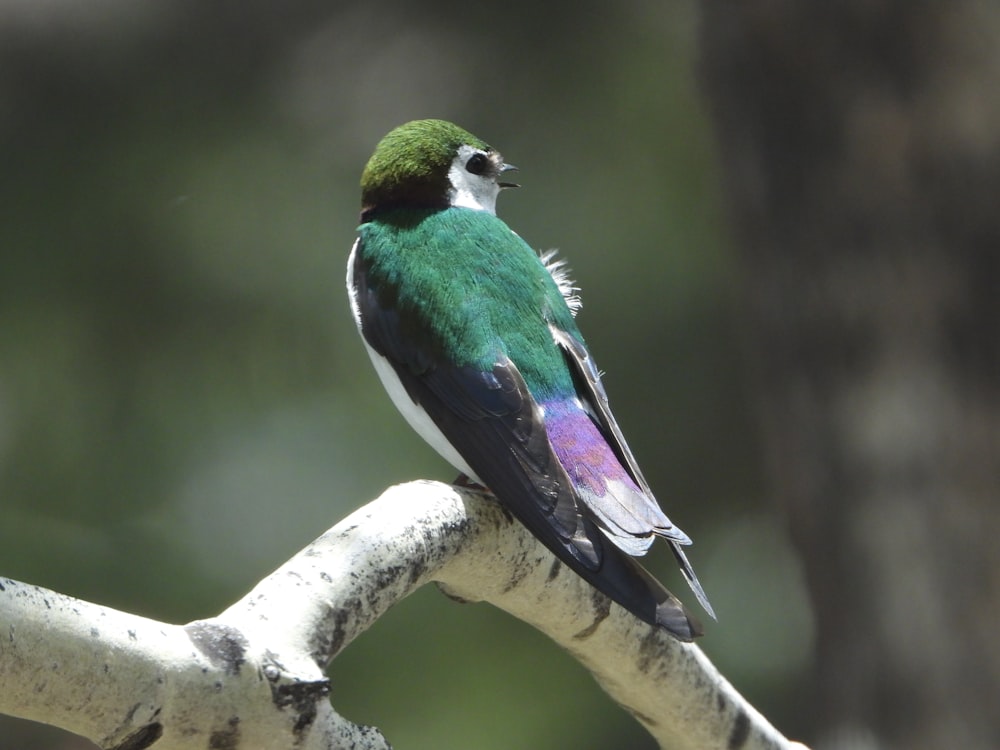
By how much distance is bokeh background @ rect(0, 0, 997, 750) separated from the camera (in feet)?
17.4

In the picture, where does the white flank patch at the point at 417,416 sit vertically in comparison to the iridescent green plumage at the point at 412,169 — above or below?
below

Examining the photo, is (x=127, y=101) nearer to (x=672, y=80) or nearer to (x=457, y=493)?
(x=672, y=80)

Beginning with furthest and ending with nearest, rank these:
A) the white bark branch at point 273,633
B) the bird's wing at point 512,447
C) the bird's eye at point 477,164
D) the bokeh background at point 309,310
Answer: the bokeh background at point 309,310
the bird's eye at point 477,164
the bird's wing at point 512,447
the white bark branch at point 273,633

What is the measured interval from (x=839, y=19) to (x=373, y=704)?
294 centimetres

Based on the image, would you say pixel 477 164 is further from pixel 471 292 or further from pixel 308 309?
pixel 308 309

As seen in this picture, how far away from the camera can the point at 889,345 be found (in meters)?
4.05

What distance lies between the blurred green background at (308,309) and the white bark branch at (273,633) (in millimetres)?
3101

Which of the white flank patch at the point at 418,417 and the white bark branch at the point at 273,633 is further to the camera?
the white flank patch at the point at 418,417

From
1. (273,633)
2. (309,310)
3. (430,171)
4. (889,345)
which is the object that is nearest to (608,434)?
(430,171)

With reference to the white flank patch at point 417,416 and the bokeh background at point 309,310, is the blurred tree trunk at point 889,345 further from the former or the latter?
the white flank patch at point 417,416

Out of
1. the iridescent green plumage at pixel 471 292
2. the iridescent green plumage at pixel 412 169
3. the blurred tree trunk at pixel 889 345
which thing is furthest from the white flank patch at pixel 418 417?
the blurred tree trunk at pixel 889 345

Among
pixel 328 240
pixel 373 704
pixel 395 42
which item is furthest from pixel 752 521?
pixel 395 42

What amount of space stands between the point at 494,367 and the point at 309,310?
331 cm

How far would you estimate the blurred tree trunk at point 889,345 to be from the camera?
3.90 m
